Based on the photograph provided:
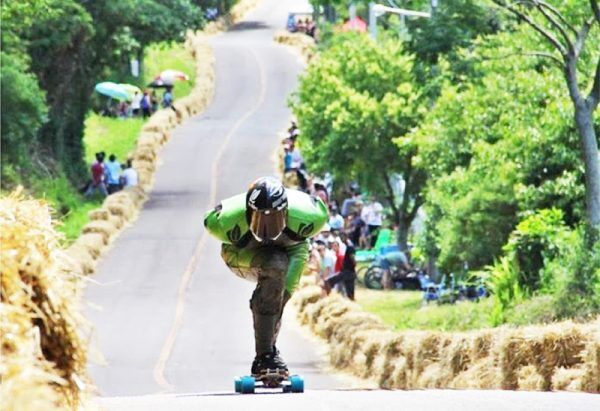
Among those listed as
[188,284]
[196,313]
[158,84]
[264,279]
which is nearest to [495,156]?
[196,313]

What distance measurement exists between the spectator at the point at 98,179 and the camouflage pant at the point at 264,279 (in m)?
46.0

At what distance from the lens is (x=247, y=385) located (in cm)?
1462

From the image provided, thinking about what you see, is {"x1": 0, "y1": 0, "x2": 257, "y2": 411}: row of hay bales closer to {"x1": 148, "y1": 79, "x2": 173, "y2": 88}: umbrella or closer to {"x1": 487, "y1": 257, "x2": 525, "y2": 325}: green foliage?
{"x1": 487, "y1": 257, "x2": 525, "y2": 325}: green foliage

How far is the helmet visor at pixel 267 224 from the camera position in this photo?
1429 centimetres

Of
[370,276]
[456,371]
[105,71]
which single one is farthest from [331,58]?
[456,371]

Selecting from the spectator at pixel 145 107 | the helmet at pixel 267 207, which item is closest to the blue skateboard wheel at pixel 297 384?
the helmet at pixel 267 207

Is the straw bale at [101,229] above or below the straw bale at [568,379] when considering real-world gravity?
below

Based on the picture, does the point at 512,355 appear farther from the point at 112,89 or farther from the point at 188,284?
the point at 112,89

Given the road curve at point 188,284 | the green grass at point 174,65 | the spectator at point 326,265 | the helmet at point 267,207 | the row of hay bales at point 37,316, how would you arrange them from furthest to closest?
the green grass at point 174,65
the spectator at point 326,265
the road curve at point 188,284
the helmet at point 267,207
the row of hay bales at point 37,316

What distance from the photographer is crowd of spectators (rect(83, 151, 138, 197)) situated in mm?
60594

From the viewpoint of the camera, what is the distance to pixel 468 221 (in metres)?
39.8

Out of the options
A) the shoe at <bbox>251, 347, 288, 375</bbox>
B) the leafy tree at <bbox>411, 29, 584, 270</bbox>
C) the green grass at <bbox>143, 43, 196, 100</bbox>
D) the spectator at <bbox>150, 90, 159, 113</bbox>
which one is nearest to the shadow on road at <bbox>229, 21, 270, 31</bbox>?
the green grass at <bbox>143, 43, 196, 100</bbox>

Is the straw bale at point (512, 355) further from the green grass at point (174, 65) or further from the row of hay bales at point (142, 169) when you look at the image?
the green grass at point (174, 65)

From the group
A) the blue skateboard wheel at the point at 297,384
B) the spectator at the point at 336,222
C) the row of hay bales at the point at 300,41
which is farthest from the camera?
the row of hay bales at the point at 300,41
